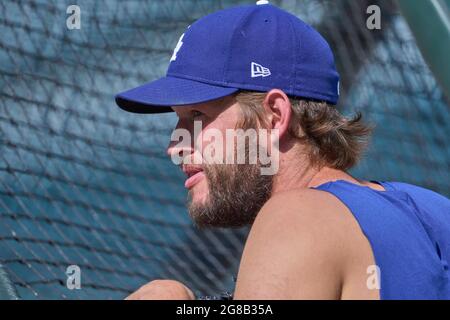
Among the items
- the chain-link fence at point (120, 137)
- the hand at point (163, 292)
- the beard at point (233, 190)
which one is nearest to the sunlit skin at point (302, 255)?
the hand at point (163, 292)

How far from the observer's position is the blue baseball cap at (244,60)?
1.49 metres

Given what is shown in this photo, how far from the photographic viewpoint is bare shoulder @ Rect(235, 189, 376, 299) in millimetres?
1186

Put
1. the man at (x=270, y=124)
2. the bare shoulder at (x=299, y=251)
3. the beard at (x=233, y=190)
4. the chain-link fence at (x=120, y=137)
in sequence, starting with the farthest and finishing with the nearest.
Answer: the chain-link fence at (x=120, y=137)
the beard at (x=233, y=190)
the man at (x=270, y=124)
the bare shoulder at (x=299, y=251)

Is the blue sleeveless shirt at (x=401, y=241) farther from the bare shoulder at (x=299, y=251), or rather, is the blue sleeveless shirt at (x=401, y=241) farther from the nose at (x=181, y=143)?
the nose at (x=181, y=143)

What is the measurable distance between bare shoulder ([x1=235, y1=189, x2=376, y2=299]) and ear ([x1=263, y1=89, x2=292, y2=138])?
0.79 ft

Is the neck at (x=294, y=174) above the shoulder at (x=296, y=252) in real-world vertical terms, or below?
above

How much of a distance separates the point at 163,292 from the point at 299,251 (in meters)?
0.19

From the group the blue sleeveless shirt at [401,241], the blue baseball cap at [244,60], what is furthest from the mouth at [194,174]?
the blue sleeveless shirt at [401,241]

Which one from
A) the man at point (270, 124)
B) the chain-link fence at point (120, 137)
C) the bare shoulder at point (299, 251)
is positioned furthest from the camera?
the chain-link fence at point (120, 137)

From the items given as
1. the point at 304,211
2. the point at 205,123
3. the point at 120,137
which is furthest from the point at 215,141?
A: the point at 120,137

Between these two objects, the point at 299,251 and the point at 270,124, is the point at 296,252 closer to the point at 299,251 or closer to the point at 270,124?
the point at 299,251

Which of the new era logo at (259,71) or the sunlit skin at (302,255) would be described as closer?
the sunlit skin at (302,255)

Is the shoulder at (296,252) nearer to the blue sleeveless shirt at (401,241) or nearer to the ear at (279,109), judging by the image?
the blue sleeveless shirt at (401,241)

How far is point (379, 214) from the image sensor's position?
50.5 inches
